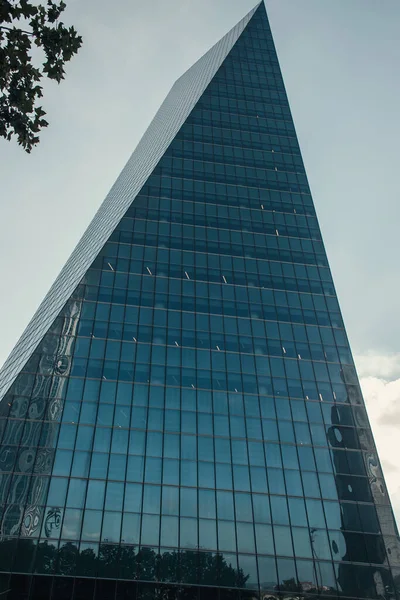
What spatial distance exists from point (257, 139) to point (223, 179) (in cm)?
1218

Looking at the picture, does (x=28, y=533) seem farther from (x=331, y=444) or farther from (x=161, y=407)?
(x=331, y=444)

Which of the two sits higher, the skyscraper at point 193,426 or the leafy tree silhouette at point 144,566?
the skyscraper at point 193,426

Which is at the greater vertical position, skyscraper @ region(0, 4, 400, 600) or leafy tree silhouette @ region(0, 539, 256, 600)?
skyscraper @ region(0, 4, 400, 600)


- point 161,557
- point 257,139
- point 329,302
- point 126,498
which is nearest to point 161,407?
point 126,498

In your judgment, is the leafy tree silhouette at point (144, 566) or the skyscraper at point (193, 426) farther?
the skyscraper at point (193, 426)

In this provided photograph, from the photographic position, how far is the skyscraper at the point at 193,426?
124ft

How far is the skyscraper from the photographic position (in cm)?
3775

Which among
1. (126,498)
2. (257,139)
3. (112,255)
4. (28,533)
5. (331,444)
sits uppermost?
(257,139)

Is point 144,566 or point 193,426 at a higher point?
point 193,426

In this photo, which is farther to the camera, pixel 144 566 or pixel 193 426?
pixel 193 426

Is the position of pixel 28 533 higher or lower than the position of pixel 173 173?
lower

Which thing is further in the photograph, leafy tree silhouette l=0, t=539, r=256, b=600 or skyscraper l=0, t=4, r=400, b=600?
skyscraper l=0, t=4, r=400, b=600

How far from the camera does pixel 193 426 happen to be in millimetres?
45594

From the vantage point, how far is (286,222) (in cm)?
6775
